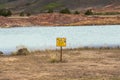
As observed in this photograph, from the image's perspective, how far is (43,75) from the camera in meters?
21.3

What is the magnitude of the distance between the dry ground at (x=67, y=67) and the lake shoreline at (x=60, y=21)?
73305mm

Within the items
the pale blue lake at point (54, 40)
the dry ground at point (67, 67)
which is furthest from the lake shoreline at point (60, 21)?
the dry ground at point (67, 67)

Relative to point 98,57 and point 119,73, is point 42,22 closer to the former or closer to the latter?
point 98,57

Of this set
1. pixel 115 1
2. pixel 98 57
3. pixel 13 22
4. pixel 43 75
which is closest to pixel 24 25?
pixel 13 22

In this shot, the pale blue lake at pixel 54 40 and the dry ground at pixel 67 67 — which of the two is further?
the pale blue lake at pixel 54 40

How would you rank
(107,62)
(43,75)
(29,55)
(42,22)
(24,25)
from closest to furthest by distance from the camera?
(43,75)
(107,62)
(29,55)
(24,25)
(42,22)

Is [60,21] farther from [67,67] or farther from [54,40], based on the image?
[67,67]

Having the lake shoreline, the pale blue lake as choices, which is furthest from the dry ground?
the lake shoreline

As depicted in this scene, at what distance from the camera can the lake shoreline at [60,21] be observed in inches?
4138

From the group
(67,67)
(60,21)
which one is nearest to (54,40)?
(67,67)

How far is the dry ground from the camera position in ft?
68.0

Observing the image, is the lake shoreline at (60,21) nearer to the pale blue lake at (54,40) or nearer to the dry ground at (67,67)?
the pale blue lake at (54,40)

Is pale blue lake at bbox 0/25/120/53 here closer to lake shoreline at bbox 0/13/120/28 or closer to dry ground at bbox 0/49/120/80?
dry ground at bbox 0/49/120/80

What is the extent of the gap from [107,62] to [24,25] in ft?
276
